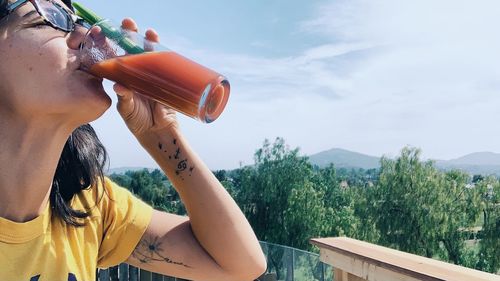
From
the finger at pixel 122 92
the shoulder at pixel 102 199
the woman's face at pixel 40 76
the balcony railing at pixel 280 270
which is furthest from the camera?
the balcony railing at pixel 280 270

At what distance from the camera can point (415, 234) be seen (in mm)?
23656

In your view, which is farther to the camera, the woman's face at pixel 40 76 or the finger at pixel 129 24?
the finger at pixel 129 24

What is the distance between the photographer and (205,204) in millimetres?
1128

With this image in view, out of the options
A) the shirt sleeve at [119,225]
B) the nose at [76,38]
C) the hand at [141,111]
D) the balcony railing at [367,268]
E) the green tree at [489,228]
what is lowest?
the green tree at [489,228]

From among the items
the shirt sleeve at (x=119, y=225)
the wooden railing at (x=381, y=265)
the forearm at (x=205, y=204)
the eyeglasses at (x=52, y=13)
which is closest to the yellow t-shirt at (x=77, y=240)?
the shirt sleeve at (x=119, y=225)

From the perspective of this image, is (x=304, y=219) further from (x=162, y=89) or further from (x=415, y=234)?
(x=162, y=89)

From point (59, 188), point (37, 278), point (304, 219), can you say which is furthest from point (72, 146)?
point (304, 219)

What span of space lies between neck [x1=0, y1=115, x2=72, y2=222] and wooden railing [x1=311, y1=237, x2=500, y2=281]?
0.92 metres

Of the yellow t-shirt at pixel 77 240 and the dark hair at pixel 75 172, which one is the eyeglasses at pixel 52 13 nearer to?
the dark hair at pixel 75 172

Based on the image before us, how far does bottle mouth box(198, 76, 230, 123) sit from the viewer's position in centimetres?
89

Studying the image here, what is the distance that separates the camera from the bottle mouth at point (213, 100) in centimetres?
89

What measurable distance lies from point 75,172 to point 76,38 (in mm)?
310

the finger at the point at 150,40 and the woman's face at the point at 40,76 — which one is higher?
the finger at the point at 150,40

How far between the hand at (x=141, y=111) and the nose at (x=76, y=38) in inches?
3.6
